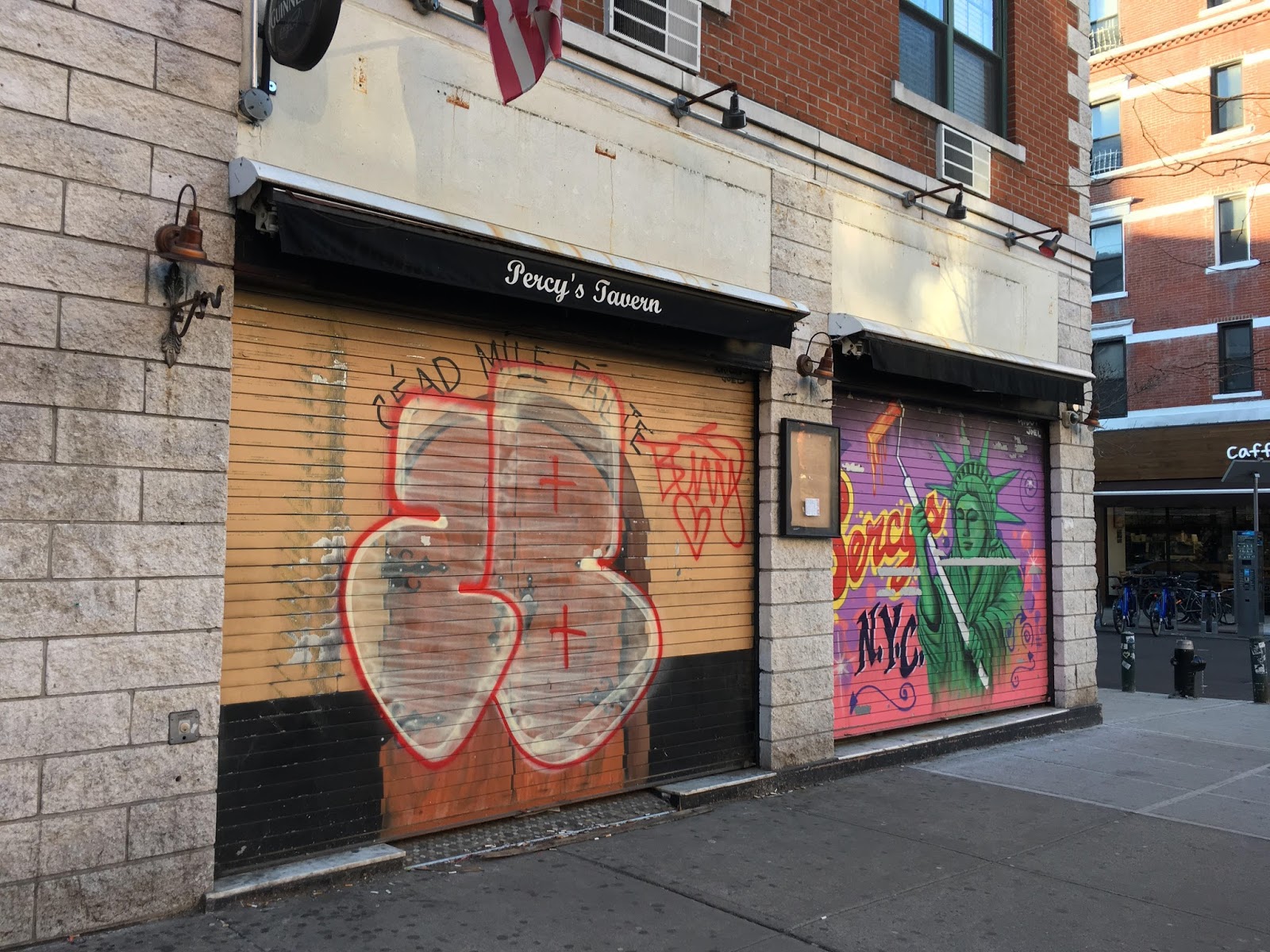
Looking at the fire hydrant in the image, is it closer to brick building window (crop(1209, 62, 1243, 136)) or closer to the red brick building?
the red brick building

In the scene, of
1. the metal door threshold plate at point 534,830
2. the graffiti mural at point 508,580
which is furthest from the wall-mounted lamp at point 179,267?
the metal door threshold plate at point 534,830

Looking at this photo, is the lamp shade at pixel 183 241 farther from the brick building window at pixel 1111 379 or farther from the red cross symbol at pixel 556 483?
the brick building window at pixel 1111 379

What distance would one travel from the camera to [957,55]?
1053cm

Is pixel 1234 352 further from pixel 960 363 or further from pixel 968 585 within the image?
pixel 960 363

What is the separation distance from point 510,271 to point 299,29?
5.48 ft

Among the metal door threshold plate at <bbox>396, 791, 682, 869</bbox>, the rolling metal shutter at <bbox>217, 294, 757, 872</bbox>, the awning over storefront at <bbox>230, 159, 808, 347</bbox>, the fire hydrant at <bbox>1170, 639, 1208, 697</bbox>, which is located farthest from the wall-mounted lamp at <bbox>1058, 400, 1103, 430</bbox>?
the metal door threshold plate at <bbox>396, 791, 682, 869</bbox>

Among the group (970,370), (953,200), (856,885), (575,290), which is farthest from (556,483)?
(953,200)

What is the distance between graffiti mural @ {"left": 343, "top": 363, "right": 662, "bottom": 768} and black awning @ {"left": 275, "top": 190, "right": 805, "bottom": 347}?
2.12 feet

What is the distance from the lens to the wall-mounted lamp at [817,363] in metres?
8.26

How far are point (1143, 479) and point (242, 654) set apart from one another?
25307mm

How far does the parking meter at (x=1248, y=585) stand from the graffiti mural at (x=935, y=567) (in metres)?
11.0

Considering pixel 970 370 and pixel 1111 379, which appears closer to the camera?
pixel 970 370

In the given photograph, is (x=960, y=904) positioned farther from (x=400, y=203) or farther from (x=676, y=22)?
(x=676, y=22)

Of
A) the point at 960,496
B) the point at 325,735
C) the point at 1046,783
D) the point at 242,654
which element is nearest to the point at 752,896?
the point at 325,735
